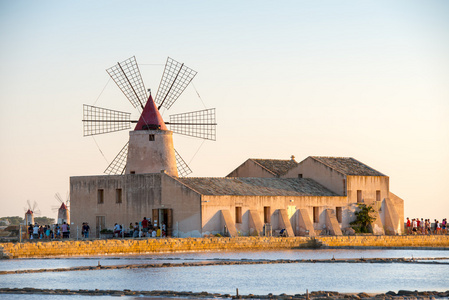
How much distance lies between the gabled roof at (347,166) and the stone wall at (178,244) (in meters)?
4.42

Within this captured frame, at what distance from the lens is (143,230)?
36.9m

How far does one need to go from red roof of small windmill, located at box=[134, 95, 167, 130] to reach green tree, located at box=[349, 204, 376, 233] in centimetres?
973

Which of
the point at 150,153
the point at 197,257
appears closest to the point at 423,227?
the point at 150,153

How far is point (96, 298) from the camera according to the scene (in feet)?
60.4

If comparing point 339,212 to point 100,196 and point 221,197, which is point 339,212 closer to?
point 221,197

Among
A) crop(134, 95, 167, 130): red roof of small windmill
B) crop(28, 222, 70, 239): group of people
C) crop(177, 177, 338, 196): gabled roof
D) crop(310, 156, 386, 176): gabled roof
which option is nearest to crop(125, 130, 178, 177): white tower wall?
crop(134, 95, 167, 130): red roof of small windmill

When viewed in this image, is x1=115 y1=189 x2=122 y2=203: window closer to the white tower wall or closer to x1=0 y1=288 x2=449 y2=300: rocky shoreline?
the white tower wall

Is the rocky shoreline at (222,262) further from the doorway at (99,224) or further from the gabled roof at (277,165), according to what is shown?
the gabled roof at (277,165)

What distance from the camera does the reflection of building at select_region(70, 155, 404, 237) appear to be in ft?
123

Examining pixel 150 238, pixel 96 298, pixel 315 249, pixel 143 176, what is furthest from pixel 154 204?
pixel 96 298

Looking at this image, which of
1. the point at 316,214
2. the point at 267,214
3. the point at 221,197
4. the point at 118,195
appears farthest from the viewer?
the point at 316,214

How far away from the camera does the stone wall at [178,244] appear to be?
30.4 metres

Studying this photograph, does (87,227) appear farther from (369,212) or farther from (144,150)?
(369,212)

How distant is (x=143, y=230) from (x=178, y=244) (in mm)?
3202
